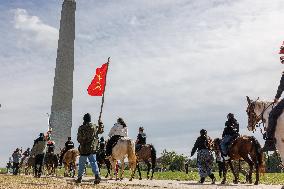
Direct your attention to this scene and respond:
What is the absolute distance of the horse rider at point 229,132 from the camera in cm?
1612

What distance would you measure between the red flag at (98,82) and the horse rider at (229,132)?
16.1ft

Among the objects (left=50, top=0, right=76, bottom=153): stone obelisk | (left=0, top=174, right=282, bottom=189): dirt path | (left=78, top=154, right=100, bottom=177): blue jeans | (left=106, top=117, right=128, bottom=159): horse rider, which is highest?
(left=50, top=0, right=76, bottom=153): stone obelisk

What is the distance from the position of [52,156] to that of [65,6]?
20.7m

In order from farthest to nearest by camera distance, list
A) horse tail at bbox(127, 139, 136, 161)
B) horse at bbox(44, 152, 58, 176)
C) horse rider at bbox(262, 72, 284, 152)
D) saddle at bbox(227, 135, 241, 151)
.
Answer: horse at bbox(44, 152, 58, 176) < horse tail at bbox(127, 139, 136, 161) < saddle at bbox(227, 135, 241, 151) < horse rider at bbox(262, 72, 284, 152)

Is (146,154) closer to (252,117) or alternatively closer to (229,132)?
(229,132)

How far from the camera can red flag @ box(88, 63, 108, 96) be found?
675 inches

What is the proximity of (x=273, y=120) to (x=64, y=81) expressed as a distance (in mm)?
35341

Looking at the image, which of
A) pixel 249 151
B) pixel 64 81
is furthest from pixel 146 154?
pixel 64 81

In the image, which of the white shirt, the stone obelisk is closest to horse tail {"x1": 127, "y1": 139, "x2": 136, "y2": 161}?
the white shirt

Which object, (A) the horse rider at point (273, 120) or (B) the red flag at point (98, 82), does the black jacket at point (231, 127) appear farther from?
(A) the horse rider at point (273, 120)

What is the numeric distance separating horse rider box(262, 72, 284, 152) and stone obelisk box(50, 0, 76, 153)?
34241 mm

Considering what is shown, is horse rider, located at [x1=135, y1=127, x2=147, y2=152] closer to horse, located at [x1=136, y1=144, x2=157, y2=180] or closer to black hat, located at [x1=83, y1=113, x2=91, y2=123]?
horse, located at [x1=136, y1=144, x2=157, y2=180]

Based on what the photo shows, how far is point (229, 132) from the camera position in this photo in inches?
642

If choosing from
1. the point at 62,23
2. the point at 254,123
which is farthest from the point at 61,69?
the point at 254,123
